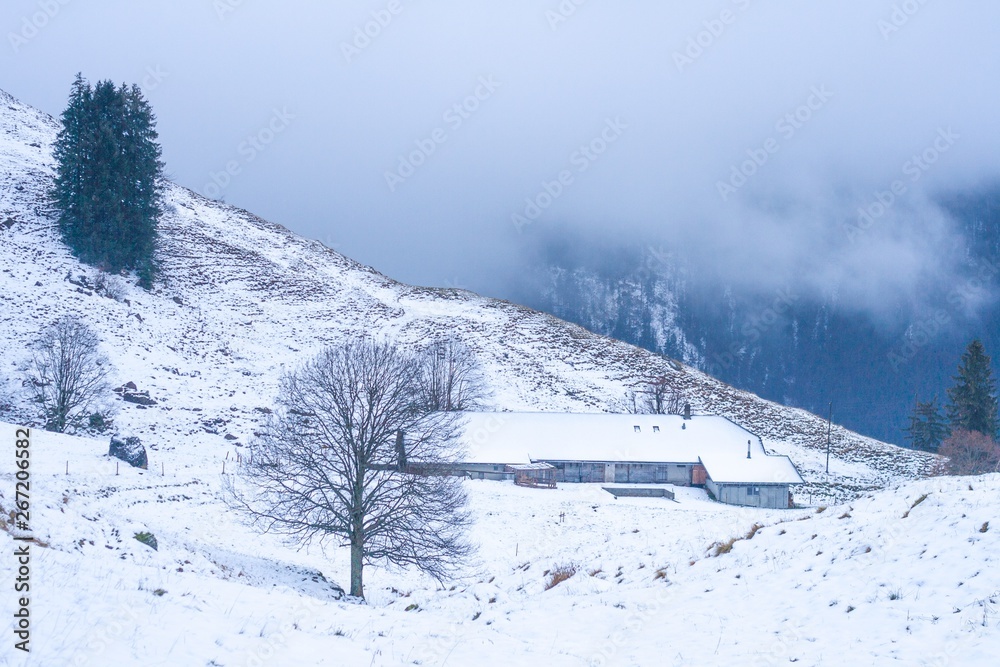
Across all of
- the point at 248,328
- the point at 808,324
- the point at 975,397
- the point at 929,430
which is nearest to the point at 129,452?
the point at 248,328

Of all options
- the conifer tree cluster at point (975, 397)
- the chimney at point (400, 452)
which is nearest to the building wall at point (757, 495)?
the conifer tree cluster at point (975, 397)

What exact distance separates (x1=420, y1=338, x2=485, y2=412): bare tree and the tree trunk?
36478 mm

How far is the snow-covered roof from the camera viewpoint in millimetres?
50625

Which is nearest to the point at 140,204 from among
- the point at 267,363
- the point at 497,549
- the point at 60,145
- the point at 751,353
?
the point at 60,145

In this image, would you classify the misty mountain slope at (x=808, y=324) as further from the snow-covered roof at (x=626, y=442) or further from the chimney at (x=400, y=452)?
the chimney at (x=400, y=452)

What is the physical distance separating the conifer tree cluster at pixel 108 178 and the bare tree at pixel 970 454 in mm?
73619

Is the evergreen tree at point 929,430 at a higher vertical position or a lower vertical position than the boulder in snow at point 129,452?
higher

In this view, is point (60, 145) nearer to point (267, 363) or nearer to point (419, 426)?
point (267, 363)

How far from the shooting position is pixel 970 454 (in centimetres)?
4906

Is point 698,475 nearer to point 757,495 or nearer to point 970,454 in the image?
point 757,495

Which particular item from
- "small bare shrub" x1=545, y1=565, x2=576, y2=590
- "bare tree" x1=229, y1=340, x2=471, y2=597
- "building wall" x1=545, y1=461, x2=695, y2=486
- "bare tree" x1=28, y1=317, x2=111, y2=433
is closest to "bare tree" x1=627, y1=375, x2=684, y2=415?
"building wall" x1=545, y1=461, x2=695, y2=486

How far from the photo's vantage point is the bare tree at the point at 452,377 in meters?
60.7

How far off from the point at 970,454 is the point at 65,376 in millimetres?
62457

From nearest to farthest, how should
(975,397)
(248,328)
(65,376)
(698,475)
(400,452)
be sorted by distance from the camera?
1. (400,452)
2. (65,376)
3. (698,475)
4. (975,397)
5. (248,328)
